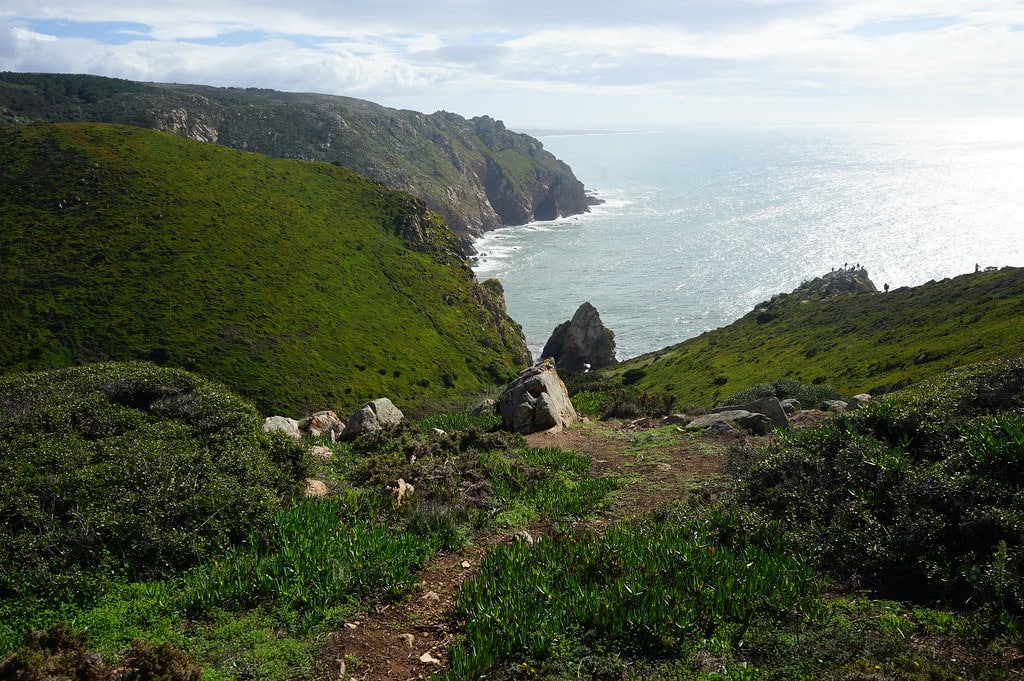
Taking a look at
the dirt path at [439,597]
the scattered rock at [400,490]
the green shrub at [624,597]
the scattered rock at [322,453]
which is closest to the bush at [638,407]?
the dirt path at [439,597]

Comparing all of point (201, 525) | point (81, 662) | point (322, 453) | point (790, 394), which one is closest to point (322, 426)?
point (322, 453)

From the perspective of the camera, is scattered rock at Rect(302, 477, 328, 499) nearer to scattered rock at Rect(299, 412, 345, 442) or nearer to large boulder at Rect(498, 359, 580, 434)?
scattered rock at Rect(299, 412, 345, 442)

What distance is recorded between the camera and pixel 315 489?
13367 millimetres

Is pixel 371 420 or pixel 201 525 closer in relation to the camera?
pixel 201 525

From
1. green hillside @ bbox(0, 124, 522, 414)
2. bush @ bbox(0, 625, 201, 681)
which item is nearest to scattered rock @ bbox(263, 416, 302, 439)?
bush @ bbox(0, 625, 201, 681)

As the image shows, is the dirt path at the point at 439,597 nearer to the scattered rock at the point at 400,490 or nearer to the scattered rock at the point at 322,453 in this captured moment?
the scattered rock at the point at 400,490

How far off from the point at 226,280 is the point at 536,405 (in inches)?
2524

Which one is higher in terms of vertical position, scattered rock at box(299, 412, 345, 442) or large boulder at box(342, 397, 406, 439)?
large boulder at box(342, 397, 406, 439)

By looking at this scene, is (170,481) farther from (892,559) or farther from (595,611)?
(892,559)

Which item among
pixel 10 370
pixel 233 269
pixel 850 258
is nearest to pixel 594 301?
pixel 850 258

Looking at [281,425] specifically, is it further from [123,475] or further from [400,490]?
[123,475]

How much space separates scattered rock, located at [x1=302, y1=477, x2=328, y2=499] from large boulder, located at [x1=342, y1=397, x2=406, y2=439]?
7.67 metres

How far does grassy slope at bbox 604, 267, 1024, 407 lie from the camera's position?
160 feet

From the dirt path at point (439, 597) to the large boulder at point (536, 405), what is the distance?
5248 mm
